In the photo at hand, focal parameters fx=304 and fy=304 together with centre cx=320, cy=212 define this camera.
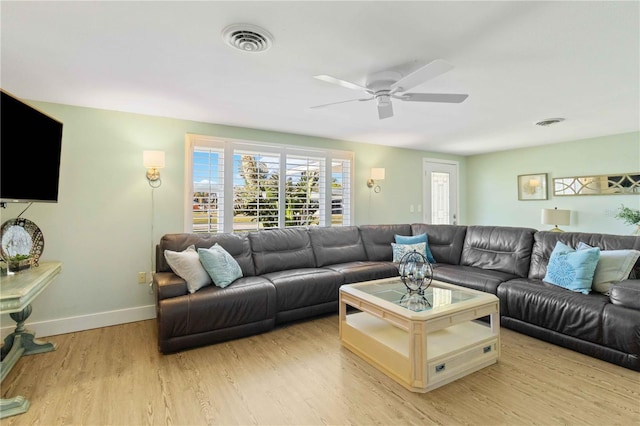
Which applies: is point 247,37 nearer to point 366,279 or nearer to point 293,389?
point 293,389

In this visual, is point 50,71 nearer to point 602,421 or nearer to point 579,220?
point 602,421

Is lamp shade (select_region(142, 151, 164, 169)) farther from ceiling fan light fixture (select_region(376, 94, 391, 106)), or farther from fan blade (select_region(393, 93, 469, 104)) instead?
fan blade (select_region(393, 93, 469, 104))

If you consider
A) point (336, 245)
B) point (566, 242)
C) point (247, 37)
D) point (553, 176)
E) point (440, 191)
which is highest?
point (247, 37)

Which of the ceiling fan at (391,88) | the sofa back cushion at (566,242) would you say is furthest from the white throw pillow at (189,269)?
the sofa back cushion at (566,242)

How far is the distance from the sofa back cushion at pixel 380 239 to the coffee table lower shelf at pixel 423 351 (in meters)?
1.77

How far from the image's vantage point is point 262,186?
4148mm

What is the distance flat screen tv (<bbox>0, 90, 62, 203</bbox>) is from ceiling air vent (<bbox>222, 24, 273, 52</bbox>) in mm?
1550

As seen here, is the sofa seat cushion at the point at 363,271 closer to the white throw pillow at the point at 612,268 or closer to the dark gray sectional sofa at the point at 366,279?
the dark gray sectional sofa at the point at 366,279

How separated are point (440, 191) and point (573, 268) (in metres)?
3.55

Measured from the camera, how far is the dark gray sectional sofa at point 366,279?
2.42 m

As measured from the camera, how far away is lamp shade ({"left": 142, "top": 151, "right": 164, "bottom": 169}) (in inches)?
127

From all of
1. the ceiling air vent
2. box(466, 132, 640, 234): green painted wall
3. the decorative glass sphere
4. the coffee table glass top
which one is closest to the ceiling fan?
the ceiling air vent

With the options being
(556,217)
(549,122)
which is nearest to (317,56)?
(549,122)

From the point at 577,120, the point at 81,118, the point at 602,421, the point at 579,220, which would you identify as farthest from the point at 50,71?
the point at 579,220
